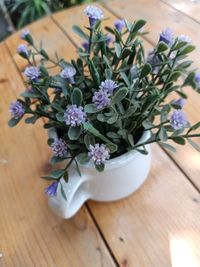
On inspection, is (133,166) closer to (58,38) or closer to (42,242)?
(42,242)

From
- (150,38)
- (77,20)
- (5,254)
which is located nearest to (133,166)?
(5,254)

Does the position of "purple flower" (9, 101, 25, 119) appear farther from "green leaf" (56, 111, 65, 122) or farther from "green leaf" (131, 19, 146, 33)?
"green leaf" (131, 19, 146, 33)

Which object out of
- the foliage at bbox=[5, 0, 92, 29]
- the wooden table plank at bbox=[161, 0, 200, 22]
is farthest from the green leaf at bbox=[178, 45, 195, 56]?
the foliage at bbox=[5, 0, 92, 29]

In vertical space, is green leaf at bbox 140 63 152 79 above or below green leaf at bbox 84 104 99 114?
above

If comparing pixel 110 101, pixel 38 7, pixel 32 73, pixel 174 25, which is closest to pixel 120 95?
pixel 110 101

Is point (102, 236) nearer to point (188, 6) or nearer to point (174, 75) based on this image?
point (174, 75)

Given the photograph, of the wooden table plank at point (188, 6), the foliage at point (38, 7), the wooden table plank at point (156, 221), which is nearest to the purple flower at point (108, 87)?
the wooden table plank at point (156, 221)
